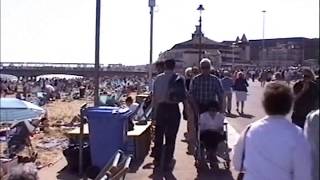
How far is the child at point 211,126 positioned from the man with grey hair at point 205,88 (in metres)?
0.10

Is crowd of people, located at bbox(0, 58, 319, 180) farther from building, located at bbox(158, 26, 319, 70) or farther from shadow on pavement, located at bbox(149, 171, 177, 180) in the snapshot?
building, located at bbox(158, 26, 319, 70)

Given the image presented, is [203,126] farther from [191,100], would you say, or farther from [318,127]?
[318,127]

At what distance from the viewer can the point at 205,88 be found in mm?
9180

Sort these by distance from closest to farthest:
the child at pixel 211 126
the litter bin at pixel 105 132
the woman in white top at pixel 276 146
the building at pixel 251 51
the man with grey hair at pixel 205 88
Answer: the woman in white top at pixel 276 146 → the litter bin at pixel 105 132 → the child at pixel 211 126 → the man with grey hair at pixel 205 88 → the building at pixel 251 51

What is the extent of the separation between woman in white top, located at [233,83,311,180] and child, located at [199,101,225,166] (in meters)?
4.63

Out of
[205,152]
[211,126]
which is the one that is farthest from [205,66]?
[205,152]

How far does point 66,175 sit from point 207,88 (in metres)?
2.34

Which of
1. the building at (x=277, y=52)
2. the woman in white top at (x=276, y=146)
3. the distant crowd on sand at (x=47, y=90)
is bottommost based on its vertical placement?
the distant crowd on sand at (x=47, y=90)

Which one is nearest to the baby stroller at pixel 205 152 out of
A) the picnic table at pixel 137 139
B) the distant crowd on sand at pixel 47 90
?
the picnic table at pixel 137 139

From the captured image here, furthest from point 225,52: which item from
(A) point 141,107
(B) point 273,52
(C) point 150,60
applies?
(A) point 141,107

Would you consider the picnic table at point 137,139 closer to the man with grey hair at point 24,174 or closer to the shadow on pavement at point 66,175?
the shadow on pavement at point 66,175

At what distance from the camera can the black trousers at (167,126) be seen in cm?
884

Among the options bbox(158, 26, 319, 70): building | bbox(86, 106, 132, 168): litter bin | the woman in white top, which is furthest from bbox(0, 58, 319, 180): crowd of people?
bbox(158, 26, 319, 70): building

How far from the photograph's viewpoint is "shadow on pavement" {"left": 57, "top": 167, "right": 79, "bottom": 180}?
8.57 meters
